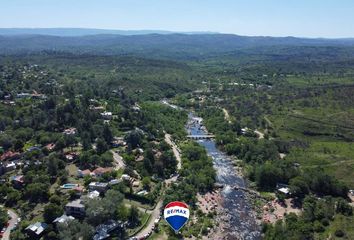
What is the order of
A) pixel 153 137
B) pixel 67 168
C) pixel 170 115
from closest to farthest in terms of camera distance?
pixel 67 168, pixel 153 137, pixel 170 115

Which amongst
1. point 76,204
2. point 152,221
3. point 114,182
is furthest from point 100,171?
point 152,221

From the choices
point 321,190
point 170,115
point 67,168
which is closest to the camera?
point 321,190

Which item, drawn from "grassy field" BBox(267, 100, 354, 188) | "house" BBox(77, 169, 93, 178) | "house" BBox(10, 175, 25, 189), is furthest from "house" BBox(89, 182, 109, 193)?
"grassy field" BBox(267, 100, 354, 188)

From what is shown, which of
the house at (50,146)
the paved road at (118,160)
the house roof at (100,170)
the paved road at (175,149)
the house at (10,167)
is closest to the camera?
the house roof at (100,170)

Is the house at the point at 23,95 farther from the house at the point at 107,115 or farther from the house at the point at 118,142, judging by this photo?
the house at the point at 118,142

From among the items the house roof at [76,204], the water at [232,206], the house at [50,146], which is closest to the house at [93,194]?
the house roof at [76,204]

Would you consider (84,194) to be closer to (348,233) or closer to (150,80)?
(348,233)

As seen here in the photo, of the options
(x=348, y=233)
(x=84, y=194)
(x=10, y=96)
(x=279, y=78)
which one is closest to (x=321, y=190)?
(x=348, y=233)
